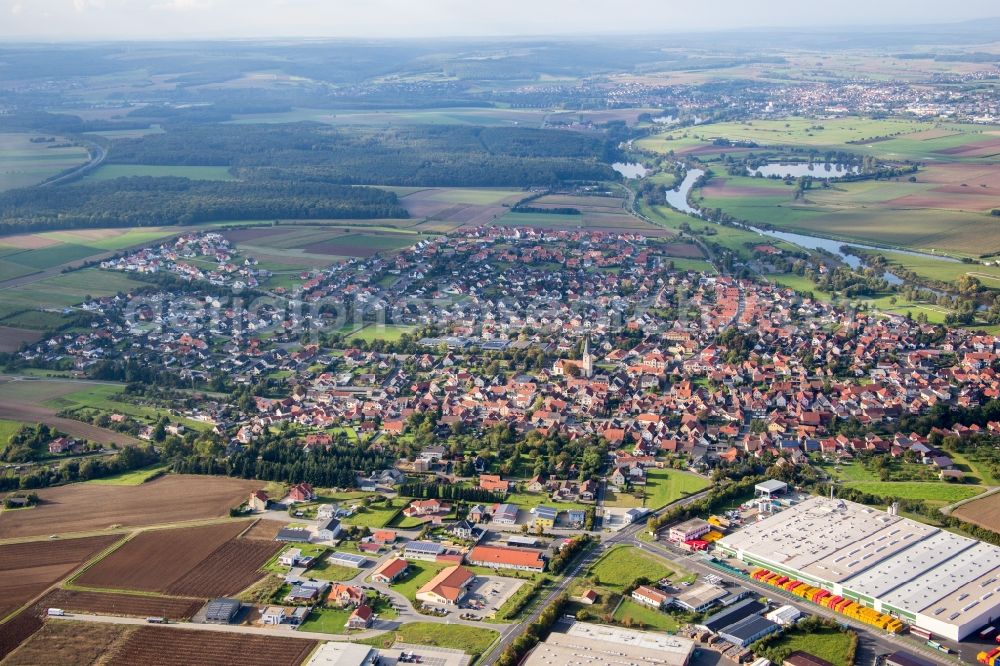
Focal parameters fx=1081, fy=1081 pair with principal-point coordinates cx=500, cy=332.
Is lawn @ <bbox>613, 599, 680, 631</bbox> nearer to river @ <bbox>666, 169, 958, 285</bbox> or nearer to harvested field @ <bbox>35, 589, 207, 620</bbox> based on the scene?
harvested field @ <bbox>35, 589, 207, 620</bbox>

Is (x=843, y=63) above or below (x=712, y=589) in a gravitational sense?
above

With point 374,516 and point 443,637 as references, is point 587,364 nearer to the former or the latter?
point 374,516

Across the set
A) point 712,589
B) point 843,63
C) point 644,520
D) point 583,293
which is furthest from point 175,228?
point 843,63

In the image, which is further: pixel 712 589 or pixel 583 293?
pixel 583 293

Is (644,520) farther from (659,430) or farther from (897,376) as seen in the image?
(897,376)

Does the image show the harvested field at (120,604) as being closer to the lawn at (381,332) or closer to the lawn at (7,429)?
the lawn at (7,429)

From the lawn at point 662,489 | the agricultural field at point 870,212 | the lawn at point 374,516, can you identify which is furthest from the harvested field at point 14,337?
the agricultural field at point 870,212

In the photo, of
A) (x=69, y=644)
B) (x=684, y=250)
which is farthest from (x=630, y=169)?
(x=69, y=644)
